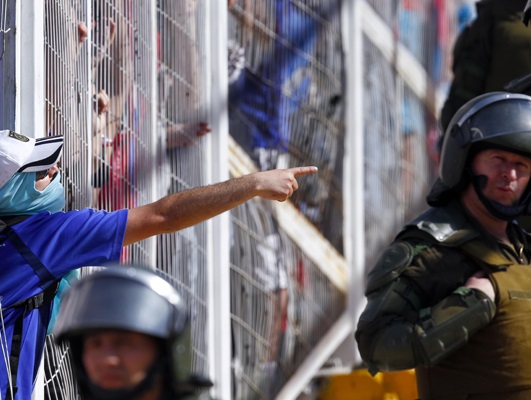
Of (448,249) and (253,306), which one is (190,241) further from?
(448,249)

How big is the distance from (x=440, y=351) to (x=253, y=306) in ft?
8.35

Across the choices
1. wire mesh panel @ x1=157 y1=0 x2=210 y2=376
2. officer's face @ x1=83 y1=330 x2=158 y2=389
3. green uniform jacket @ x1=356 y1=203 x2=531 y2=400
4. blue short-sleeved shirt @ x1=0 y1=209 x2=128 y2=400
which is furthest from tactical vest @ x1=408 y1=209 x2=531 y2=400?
officer's face @ x1=83 y1=330 x2=158 y2=389

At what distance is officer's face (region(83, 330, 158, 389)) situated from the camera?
9.73 feet

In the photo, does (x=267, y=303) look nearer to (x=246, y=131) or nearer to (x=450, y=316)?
(x=246, y=131)

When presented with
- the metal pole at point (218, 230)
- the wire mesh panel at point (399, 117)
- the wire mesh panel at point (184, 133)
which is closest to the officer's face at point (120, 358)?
the wire mesh panel at point (184, 133)

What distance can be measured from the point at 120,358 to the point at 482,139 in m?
2.19

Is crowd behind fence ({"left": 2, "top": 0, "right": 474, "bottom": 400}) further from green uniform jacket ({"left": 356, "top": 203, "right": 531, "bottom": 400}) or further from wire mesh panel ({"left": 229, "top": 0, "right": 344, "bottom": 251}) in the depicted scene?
green uniform jacket ({"left": 356, "top": 203, "right": 531, "bottom": 400})

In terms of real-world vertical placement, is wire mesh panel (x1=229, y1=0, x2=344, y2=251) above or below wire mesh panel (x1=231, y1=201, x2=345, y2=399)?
above

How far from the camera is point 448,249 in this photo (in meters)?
4.68

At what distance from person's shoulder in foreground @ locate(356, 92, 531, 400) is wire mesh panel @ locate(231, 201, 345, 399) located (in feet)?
6.68

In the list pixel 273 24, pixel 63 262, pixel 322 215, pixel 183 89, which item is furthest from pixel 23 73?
pixel 322 215

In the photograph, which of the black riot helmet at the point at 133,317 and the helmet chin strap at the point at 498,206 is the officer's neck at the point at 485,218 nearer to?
the helmet chin strap at the point at 498,206

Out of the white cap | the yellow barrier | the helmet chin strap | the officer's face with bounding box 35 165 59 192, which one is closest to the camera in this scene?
the white cap

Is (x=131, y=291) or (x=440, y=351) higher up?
(x=131, y=291)
